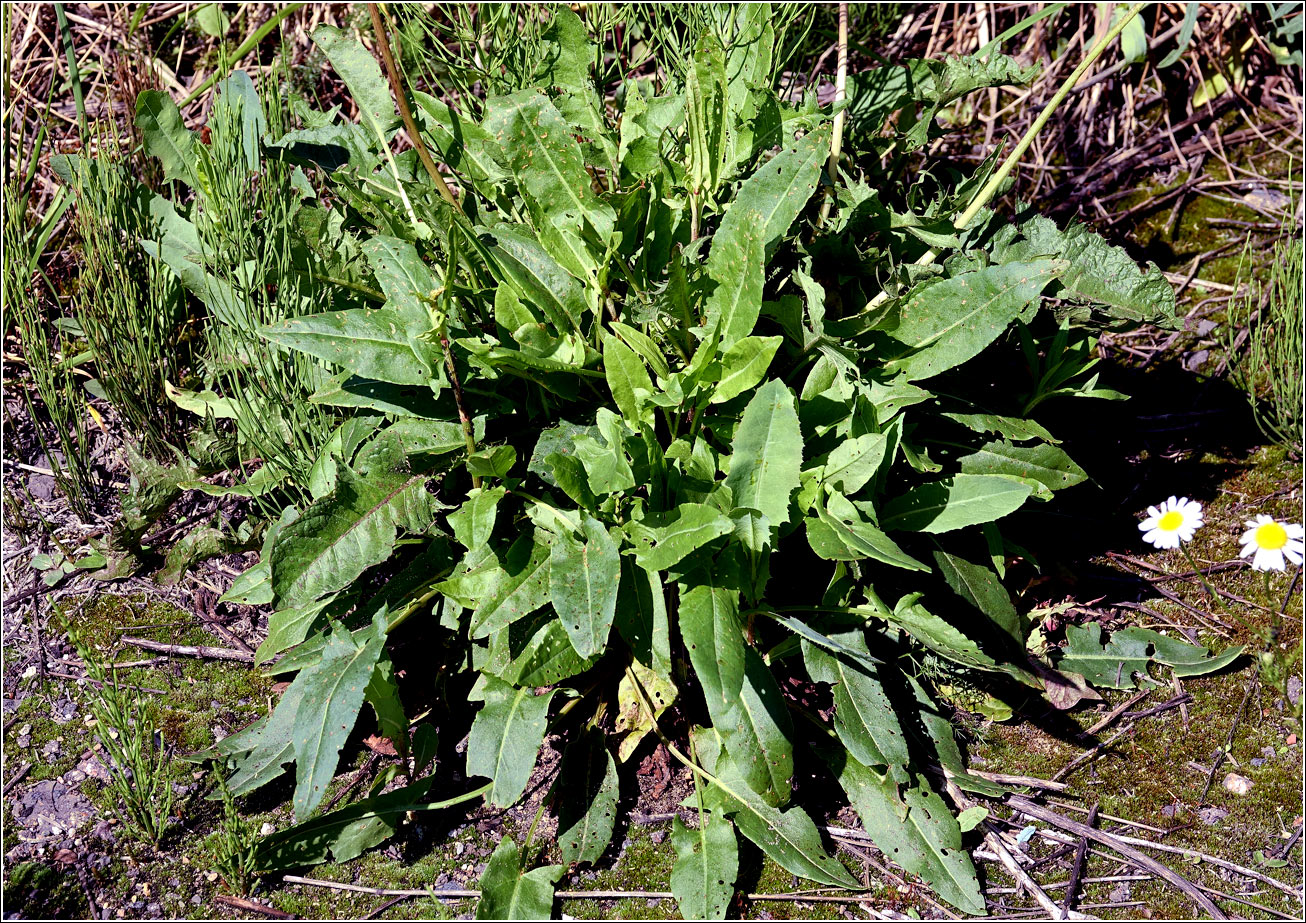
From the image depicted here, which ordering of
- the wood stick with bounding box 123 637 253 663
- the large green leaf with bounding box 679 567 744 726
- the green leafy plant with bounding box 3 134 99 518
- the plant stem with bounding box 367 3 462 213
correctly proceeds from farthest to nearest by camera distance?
the green leafy plant with bounding box 3 134 99 518 < the wood stick with bounding box 123 637 253 663 < the large green leaf with bounding box 679 567 744 726 < the plant stem with bounding box 367 3 462 213

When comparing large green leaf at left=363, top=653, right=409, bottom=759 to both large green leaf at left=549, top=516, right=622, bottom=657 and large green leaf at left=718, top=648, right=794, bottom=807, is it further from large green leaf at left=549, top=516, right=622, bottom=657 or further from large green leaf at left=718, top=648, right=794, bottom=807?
large green leaf at left=718, top=648, right=794, bottom=807

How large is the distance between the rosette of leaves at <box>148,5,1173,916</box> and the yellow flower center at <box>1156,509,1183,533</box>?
0.36 metres

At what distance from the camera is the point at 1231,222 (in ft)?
9.42

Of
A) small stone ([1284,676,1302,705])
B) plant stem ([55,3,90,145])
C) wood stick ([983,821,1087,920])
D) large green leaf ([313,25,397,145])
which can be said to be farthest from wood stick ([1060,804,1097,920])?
plant stem ([55,3,90,145])

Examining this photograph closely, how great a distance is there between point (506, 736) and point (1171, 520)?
52.3 inches

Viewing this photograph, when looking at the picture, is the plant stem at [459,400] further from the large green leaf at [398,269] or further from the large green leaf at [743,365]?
the large green leaf at [743,365]

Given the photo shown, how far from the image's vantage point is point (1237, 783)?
190 centimetres

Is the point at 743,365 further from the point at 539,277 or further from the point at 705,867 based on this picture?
the point at 705,867

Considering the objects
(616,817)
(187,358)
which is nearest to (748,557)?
(616,817)

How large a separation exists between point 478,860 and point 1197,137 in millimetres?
2724

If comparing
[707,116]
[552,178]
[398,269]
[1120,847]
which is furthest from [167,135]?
[1120,847]

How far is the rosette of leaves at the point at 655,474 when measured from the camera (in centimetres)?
169

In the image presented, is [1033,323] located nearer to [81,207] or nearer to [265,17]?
[81,207]

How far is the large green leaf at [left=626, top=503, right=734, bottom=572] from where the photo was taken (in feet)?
5.17
